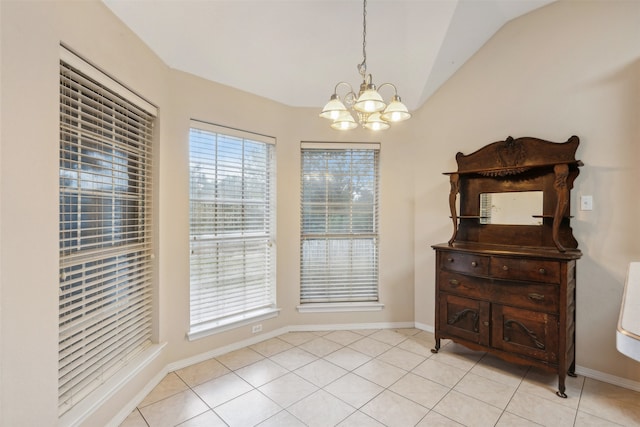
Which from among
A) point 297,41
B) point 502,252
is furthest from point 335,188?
point 502,252

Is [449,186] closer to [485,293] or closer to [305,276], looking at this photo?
[485,293]

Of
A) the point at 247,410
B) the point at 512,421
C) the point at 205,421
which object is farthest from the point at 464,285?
the point at 205,421

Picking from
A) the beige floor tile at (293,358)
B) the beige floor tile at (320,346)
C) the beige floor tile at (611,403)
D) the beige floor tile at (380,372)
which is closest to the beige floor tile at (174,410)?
the beige floor tile at (293,358)

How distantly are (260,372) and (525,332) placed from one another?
2.11 meters

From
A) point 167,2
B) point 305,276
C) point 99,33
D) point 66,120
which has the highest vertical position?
point 167,2

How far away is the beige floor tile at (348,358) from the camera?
2561 mm

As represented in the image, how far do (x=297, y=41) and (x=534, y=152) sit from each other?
231 cm

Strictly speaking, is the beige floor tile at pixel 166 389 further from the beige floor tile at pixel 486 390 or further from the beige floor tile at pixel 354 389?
the beige floor tile at pixel 486 390

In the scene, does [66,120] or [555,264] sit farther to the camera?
[555,264]

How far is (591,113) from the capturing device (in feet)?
7.66

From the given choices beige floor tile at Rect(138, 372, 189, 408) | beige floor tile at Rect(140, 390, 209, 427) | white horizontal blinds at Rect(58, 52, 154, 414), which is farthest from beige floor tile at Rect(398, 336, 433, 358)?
white horizontal blinds at Rect(58, 52, 154, 414)

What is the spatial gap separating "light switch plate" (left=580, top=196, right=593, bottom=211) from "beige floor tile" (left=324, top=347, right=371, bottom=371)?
2169 mm

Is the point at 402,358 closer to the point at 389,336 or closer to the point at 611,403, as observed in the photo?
the point at 389,336

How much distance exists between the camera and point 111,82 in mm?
1821
